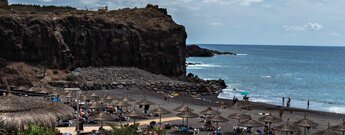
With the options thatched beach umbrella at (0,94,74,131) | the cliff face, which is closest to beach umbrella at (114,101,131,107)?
A: thatched beach umbrella at (0,94,74,131)

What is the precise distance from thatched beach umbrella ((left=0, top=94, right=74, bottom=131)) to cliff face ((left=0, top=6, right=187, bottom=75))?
43.9m

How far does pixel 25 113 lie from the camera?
71.4 feet

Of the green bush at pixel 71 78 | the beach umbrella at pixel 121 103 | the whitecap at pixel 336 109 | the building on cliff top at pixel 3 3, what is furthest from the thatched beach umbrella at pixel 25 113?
the building on cliff top at pixel 3 3

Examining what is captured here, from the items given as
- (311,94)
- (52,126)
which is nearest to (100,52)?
(311,94)

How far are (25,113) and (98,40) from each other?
53.4 metres

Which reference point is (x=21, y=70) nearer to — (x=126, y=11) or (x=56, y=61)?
(x=56, y=61)

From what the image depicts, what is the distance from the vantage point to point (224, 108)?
4850 centimetres

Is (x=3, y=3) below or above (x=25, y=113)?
above

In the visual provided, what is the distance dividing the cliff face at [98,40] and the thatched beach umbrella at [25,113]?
43.9m

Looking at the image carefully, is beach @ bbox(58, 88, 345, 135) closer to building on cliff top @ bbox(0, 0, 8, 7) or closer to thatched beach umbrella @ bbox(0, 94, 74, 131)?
thatched beach umbrella @ bbox(0, 94, 74, 131)

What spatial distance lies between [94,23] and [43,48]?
37.3 feet

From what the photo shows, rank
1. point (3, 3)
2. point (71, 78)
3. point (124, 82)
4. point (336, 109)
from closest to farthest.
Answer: point (336, 109)
point (71, 78)
point (124, 82)
point (3, 3)

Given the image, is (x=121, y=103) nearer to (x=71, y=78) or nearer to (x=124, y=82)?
(x=71, y=78)

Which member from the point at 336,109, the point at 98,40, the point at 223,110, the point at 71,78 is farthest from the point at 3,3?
the point at 336,109
